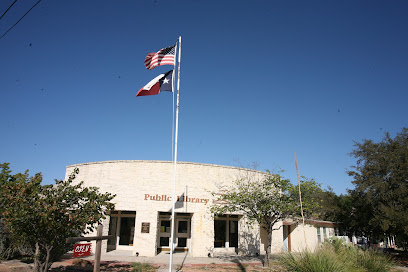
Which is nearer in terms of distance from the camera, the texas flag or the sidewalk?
the texas flag

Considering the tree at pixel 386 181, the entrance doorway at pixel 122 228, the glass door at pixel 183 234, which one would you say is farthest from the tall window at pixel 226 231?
the tree at pixel 386 181

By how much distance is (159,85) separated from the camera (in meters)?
12.4

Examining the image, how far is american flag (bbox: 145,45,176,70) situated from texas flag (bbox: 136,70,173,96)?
1.88 ft

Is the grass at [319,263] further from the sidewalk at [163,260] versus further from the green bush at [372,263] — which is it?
the sidewalk at [163,260]

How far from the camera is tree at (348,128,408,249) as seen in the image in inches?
782

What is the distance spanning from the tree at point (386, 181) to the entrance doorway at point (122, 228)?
59.9 ft

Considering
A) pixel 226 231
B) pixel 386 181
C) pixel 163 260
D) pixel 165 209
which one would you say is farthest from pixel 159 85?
pixel 386 181

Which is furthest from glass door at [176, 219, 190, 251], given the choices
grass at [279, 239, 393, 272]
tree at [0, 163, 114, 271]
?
grass at [279, 239, 393, 272]

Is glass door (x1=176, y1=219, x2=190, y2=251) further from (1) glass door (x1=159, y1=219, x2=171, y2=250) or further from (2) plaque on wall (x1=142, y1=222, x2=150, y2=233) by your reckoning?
(2) plaque on wall (x1=142, y1=222, x2=150, y2=233)

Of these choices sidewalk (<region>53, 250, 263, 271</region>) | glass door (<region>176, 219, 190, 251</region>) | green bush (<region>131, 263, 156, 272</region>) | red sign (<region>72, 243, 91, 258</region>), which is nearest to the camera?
red sign (<region>72, 243, 91, 258</region>)

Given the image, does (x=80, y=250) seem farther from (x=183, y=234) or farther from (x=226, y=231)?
(x=226, y=231)

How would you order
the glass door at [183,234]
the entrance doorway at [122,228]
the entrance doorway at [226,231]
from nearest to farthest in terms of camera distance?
1. the entrance doorway at [122,228]
2. the glass door at [183,234]
3. the entrance doorway at [226,231]

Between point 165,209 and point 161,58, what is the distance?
11.0 metres

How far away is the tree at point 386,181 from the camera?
1986 cm
